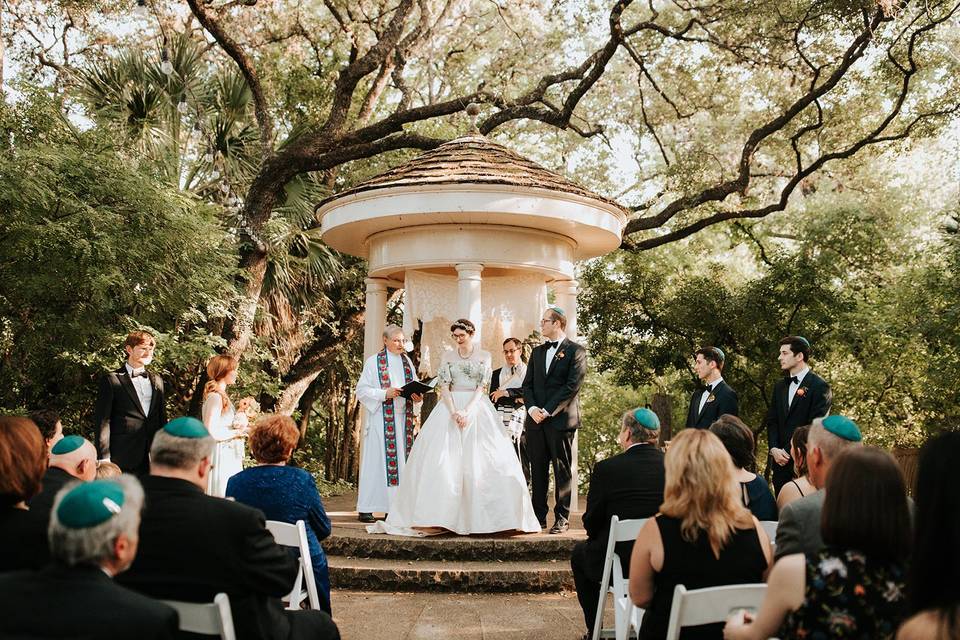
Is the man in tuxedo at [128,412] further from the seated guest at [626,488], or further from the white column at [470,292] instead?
the seated guest at [626,488]

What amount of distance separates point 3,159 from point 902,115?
14.9 metres

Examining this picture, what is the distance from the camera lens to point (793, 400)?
7625 mm

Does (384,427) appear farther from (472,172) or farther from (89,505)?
(89,505)

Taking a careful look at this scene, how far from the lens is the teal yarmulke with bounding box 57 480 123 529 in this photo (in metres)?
2.32

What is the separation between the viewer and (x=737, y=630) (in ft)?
9.43

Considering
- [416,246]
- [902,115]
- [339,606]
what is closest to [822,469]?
[339,606]

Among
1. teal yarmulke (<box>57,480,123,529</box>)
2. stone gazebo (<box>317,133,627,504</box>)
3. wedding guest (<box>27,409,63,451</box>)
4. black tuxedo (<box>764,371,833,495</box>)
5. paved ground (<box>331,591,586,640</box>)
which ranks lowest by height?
paved ground (<box>331,591,586,640</box>)

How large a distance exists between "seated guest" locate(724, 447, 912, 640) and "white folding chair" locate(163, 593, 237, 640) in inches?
71.8

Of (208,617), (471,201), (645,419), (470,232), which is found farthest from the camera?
(470,232)

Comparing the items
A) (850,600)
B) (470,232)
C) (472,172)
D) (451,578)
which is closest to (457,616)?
(451,578)

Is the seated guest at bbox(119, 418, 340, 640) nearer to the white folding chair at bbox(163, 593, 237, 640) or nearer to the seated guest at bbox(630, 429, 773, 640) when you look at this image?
the white folding chair at bbox(163, 593, 237, 640)

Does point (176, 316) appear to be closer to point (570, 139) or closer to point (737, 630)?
point (737, 630)

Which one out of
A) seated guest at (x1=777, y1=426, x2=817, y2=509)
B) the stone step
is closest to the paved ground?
the stone step

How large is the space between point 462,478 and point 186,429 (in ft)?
15.7
